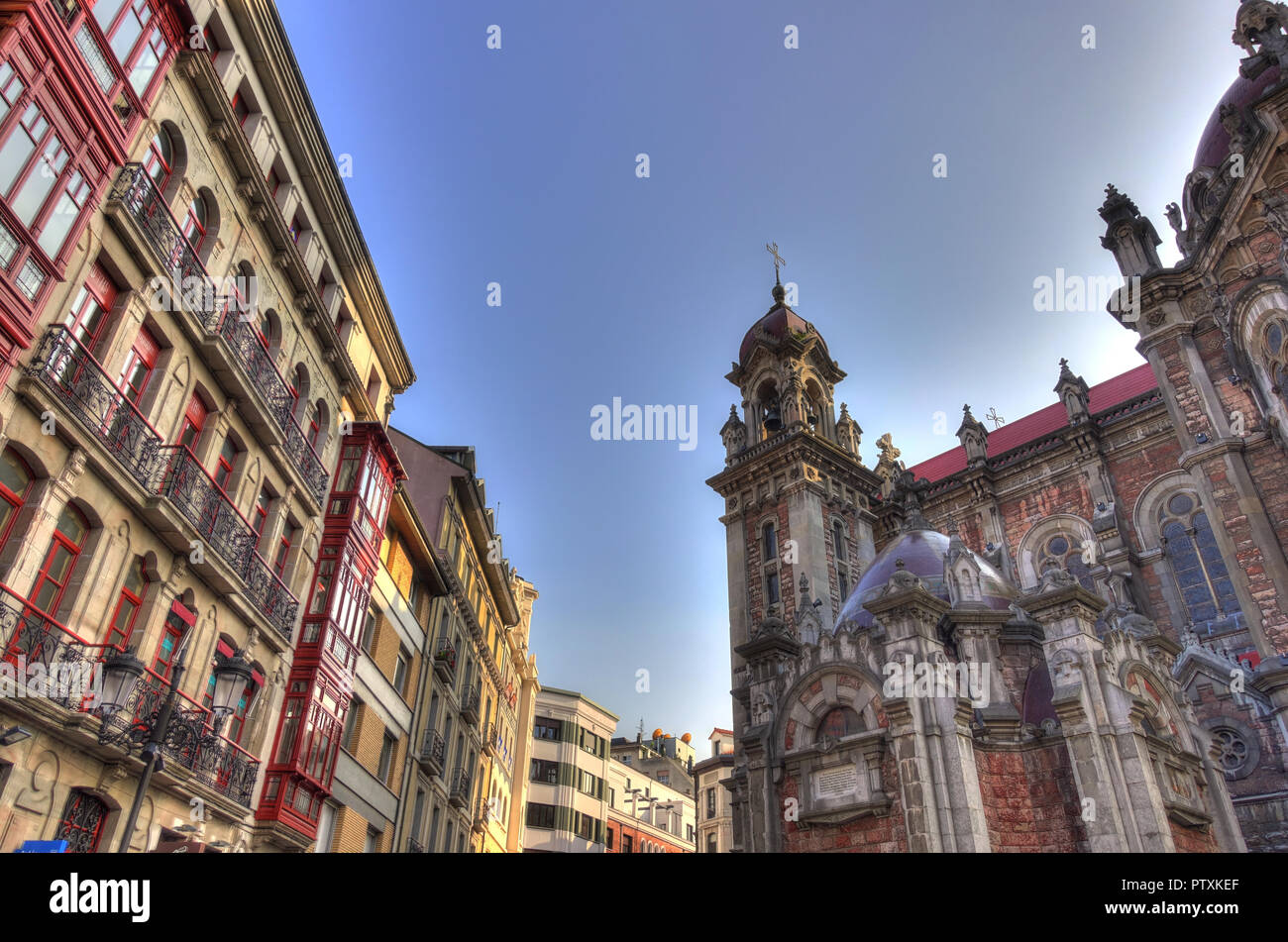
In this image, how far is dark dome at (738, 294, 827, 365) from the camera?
49575mm

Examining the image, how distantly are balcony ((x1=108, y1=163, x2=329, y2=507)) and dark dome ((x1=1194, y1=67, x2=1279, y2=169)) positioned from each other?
33.8 metres

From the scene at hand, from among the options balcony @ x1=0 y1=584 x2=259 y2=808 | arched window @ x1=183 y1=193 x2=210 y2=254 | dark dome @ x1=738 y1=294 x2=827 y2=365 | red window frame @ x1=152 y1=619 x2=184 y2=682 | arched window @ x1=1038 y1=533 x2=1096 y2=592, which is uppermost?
A: dark dome @ x1=738 y1=294 x2=827 y2=365

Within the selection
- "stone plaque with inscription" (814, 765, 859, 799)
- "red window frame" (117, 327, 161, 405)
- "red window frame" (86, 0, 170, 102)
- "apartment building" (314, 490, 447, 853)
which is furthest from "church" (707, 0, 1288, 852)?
"red window frame" (86, 0, 170, 102)

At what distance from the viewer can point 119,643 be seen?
533 inches

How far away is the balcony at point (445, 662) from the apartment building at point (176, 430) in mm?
7238

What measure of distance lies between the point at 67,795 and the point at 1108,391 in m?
43.9

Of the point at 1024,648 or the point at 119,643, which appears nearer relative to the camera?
the point at 119,643

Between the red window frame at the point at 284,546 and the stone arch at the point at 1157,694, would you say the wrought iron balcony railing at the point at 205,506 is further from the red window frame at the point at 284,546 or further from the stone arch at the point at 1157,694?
the stone arch at the point at 1157,694

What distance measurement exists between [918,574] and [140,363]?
16.3 m

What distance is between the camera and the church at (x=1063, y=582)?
15805 millimetres

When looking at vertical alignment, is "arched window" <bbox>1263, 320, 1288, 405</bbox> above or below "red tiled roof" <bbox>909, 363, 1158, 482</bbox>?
below

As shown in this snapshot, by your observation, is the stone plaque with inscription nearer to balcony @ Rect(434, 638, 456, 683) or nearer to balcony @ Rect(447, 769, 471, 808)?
balcony @ Rect(434, 638, 456, 683)
